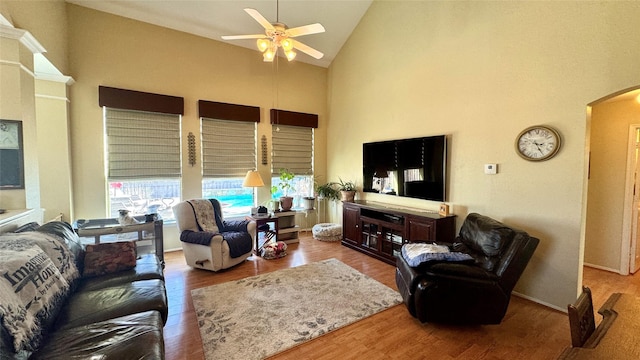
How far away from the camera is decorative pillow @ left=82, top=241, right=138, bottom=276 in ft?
7.63

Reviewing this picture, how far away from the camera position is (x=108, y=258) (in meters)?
2.40

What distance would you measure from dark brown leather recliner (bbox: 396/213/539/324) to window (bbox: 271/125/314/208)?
370 centimetres

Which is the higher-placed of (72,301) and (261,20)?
(261,20)

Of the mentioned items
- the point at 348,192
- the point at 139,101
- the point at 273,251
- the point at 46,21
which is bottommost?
the point at 273,251

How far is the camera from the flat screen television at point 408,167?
12.0ft

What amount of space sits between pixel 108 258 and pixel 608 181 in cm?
604

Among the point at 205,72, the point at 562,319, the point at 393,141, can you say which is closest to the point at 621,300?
the point at 562,319

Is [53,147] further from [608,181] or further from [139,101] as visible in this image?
[608,181]

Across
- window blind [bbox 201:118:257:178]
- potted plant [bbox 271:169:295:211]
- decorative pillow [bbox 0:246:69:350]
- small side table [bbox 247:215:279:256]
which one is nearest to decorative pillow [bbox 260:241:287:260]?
small side table [bbox 247:215:279:256]

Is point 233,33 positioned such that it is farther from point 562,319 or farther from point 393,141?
point 562,319

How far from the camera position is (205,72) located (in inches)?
183

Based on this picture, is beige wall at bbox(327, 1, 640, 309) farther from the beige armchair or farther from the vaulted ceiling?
the beige armchair

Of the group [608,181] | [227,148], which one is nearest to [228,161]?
[227,148]

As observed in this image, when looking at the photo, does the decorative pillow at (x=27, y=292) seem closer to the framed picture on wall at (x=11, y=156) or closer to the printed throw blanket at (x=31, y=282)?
the printed throw blanket at (x=31, y=282)
